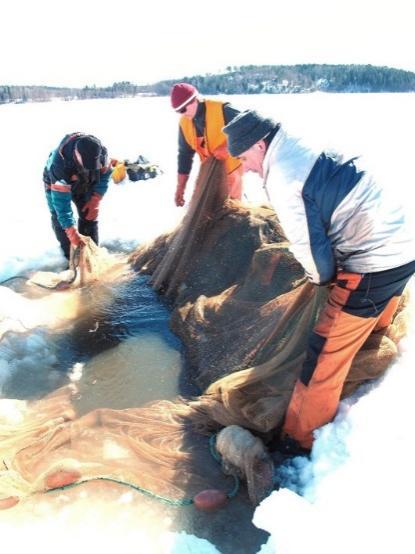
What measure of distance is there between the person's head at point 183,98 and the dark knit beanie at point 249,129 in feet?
7.36

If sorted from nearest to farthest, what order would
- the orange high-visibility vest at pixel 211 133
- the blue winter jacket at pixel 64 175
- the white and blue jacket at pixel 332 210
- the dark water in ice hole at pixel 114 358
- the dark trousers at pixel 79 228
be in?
the white and blue jacket at pixel 332 210 → the dark water in ice hole at pixel 114 358 → the orange high-visibility vest at pixel 211 133 → the blue winter jacket at pixel 64 175 → the dark trousers at pixel 79 228

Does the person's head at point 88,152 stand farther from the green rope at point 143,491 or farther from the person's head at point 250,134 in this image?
the green rope at point 143,491

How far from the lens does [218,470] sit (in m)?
3.02

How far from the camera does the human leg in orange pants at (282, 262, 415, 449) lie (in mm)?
2680

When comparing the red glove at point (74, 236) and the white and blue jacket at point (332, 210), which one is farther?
the red glove at point (74, 236)

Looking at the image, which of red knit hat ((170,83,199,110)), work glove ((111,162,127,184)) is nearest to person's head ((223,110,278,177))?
red knit hat ((170,83,199,110))

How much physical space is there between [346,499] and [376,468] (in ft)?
0.78

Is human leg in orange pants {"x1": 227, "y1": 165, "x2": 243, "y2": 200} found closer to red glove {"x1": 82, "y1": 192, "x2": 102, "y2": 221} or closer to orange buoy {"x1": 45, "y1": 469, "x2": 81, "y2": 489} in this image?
red glove {"x1": 82, "y1": 192, "x2": 102, "y2": 221}

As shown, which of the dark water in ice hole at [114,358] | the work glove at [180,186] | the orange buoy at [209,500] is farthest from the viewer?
the work glove at [180,186]

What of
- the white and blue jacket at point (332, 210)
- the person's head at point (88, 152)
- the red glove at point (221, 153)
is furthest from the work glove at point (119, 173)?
the white and blue jacket at point (332, 210)

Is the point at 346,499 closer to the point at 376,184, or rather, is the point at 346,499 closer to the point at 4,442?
the point at 376,184

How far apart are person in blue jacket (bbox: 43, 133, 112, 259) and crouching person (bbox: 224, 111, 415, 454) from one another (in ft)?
7.77

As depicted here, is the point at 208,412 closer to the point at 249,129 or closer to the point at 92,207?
the point at 249,129

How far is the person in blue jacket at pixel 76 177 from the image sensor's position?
4.65m
